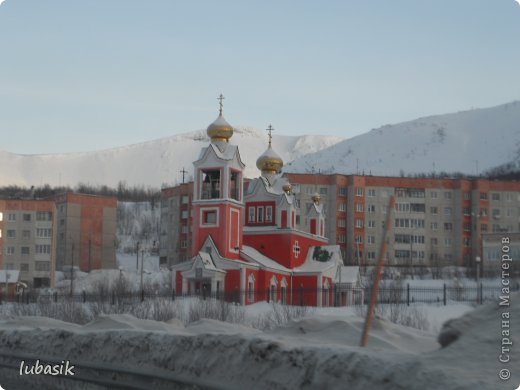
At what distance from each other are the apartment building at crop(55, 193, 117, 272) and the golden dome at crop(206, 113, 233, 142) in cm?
3993

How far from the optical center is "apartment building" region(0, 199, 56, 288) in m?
64.6

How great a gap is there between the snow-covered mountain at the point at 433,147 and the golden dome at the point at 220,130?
72338 millimetres

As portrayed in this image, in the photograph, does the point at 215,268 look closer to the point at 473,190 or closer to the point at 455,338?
the point at 455,338

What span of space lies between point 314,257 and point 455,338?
3426cm

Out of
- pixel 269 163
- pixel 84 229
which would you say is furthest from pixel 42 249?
pixel 269 163

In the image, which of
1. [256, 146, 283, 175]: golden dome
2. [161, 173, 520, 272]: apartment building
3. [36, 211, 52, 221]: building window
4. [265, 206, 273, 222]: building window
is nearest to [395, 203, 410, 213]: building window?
[161, 173, 520, 272]: apartment building

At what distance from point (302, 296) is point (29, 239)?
36.2 m

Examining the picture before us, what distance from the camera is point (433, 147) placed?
12581 centimetres

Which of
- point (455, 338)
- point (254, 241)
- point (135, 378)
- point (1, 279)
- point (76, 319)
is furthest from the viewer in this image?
point (1, 279)

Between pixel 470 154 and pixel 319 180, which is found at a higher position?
pixel 470 154

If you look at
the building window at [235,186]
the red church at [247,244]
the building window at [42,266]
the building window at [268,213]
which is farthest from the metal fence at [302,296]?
the building window at [42,266]

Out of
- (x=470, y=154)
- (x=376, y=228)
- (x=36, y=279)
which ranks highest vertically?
(x=470, y=154)

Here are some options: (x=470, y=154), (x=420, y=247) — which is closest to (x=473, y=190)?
(x=420, y=247)

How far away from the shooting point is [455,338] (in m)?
8.23
